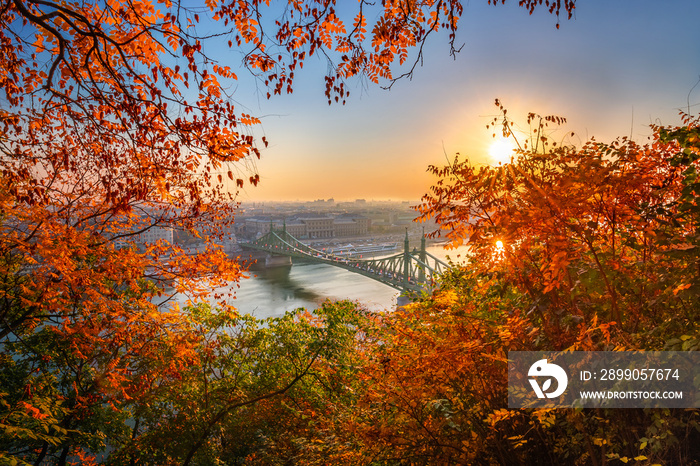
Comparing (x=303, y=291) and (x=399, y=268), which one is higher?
(x=399, y=268)

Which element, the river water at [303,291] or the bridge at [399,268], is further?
the bridge at [399,268]

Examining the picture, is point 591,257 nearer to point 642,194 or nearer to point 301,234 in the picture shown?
point 642,194

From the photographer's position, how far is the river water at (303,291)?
2344 cm

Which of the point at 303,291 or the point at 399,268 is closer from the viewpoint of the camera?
the point at 303,291

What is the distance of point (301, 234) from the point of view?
59.8 metres

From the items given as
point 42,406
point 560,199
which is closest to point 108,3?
point 560,199

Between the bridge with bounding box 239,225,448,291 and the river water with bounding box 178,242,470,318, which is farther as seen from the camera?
the bridge with bounding box 239,225,448,291

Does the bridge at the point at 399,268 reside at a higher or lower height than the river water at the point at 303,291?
higher

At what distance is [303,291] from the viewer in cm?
2850

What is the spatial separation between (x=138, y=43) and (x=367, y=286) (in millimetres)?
28053

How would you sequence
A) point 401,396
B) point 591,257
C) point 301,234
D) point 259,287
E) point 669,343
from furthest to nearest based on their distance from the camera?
point 301,234, point 259,287, point 401,396, point 591,257, point 669,343

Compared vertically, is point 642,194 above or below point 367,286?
above

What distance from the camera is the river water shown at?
76.9 ft

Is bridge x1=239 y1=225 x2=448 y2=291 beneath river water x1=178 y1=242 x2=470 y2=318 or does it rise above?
above
